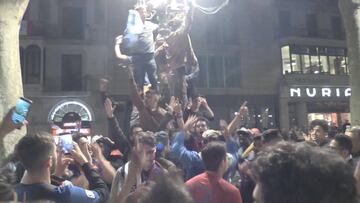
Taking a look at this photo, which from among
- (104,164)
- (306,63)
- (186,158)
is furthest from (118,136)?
(306,63)

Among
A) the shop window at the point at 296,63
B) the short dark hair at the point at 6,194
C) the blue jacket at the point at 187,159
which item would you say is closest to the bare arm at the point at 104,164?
the blue jacket at the point at 187,159

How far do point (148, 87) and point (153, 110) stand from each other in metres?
1.12

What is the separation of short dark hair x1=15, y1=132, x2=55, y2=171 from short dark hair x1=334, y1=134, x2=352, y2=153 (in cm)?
306

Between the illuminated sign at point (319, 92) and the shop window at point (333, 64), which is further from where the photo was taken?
the shop window at point (333, 64)

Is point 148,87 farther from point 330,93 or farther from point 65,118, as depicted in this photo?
point 330,93

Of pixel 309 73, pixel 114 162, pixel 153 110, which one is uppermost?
pixel 309 73

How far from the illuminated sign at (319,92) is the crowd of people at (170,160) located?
22.6m

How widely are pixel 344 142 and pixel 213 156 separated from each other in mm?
1749

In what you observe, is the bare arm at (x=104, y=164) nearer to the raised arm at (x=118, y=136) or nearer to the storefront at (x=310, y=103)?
the raised arm at (x=118, y=136)

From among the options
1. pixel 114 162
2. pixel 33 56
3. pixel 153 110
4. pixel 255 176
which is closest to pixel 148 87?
pixel 153 110

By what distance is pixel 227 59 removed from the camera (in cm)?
3080

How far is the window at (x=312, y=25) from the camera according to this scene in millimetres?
33000

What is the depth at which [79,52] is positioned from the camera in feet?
92.5

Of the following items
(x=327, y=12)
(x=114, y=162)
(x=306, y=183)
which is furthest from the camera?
(x=327, y=12)
